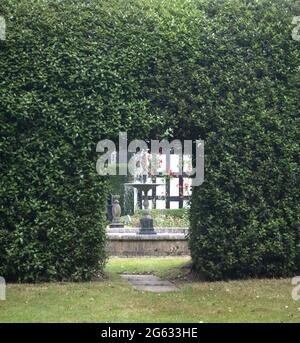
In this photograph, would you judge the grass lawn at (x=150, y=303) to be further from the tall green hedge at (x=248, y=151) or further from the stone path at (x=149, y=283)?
the tall green hedge at (x=248, y=151)

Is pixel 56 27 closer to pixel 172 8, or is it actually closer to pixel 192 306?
pixel 172 8

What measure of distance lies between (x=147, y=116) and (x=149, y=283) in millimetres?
2596

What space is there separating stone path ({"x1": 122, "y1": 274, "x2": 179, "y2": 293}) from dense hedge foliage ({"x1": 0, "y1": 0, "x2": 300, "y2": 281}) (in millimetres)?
622

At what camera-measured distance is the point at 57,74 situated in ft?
28.8

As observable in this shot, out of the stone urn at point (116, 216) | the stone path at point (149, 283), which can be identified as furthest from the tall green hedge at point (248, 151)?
the stone urn at point (116, 216)

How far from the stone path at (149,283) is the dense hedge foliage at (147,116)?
2.04 ft

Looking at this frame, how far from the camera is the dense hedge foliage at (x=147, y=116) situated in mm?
8719

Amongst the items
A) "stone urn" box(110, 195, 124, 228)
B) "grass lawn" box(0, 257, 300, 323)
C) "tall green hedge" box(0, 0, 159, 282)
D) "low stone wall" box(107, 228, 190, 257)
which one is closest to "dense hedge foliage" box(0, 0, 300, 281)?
"tall green hedge" box(0, 0, 159, 282)

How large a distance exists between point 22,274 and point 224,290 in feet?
9.65

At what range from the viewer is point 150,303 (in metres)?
7.55
